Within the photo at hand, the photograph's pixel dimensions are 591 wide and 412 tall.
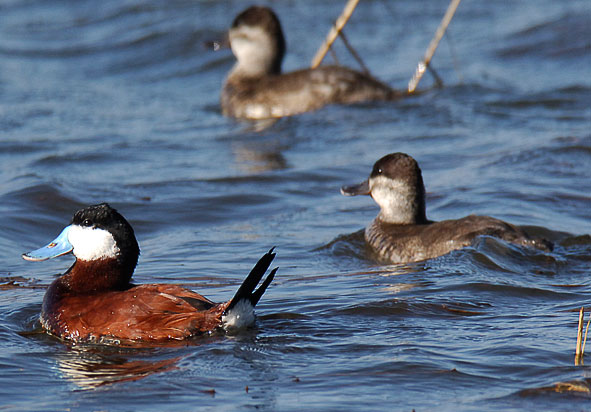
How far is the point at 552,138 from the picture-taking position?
10484mm

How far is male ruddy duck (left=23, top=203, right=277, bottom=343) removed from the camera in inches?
196

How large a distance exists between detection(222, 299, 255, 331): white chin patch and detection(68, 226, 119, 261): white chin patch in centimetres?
71

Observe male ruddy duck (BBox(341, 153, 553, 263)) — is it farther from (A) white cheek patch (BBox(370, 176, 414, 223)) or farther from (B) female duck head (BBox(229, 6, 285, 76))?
(B) female duck head (BBox(229, 6, 285, 76))

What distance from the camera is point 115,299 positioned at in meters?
5.14

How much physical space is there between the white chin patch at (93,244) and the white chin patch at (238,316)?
2.34ft

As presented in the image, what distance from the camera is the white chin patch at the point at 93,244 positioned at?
5281 millimetres

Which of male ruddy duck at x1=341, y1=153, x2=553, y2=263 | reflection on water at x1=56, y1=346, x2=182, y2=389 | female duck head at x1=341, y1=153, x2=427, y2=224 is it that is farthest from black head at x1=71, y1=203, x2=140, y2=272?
female duck head at x1=341, y1=153, x2=427, y2=224

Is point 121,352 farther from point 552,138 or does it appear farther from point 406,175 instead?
point 552,138

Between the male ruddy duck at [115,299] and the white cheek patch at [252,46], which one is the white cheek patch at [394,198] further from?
the white cheek patch at [252,46]

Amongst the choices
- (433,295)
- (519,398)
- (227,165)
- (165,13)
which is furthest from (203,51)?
(519,398)

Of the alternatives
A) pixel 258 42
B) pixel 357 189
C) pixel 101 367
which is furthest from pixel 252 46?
pixel 101 367

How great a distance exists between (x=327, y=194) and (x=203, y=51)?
299 inches

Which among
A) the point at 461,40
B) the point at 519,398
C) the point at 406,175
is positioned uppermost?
the point at 461,40

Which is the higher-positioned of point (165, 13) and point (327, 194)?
point (165, 13)
